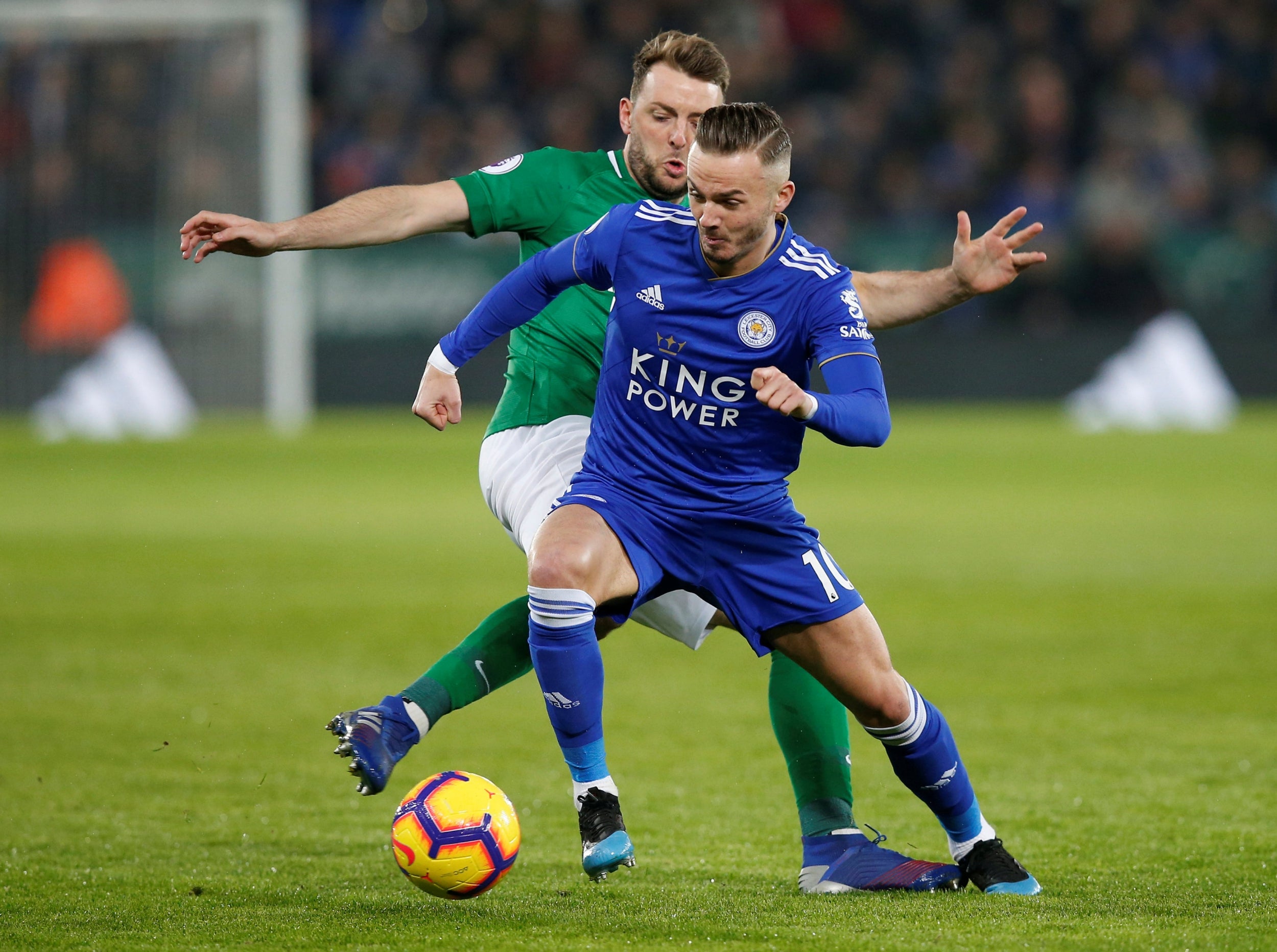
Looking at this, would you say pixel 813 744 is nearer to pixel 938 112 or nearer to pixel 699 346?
pixel 699 346

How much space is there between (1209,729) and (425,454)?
1172 cm

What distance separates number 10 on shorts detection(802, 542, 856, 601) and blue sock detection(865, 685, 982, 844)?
0.29 meters

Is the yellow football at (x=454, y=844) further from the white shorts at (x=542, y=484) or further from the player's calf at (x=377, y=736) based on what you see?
the white shorts at (x=542, y=484)

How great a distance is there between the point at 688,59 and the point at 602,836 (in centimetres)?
214

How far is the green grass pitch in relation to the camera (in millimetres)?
3939

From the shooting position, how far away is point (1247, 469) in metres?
14.5

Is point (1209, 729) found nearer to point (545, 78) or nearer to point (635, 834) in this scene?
point (635, 834)

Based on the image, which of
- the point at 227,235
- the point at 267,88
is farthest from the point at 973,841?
the point at 267,88

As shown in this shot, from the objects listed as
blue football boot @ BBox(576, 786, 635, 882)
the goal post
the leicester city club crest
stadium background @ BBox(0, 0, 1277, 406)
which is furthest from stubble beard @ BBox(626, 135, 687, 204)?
stadium background @ BBox(0, 0, 1277, 406)

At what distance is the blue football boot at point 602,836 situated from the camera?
3.93 meters

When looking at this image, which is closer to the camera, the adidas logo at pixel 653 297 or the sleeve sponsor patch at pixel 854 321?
the sleeve sponsor patch at pixel 854 321

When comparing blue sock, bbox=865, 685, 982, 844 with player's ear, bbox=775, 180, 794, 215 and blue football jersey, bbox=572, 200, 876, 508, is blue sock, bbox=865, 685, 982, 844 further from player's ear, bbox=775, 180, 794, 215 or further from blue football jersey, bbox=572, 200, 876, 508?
player's ear, bbox=775, 180, 794, 215

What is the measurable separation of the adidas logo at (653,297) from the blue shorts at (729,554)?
0.46 m

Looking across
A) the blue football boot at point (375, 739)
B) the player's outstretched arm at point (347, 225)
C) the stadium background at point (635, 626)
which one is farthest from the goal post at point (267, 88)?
the blue football boot at point (375, 739)
